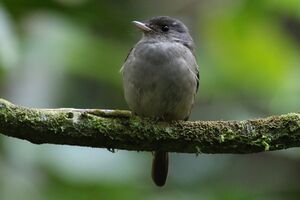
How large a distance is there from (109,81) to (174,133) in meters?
1.48

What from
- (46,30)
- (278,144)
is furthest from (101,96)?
(278,144)

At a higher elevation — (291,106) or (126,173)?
(291,106)

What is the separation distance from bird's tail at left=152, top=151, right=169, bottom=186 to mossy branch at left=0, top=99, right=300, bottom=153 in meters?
1.12

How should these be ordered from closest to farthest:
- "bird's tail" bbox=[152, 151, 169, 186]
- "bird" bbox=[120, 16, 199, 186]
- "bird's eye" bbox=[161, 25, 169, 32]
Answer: "bird" bbox=[120, 16, 199, 186], "bird's tail" bbox=[152, 151, 169, 186], "bird's eye" bbox=[161, 25, 169, 32]

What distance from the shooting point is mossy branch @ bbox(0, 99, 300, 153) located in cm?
347

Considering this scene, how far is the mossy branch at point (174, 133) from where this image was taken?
3473 mm

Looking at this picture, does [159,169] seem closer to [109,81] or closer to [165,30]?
[109,81]

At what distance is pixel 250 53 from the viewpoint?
517cm

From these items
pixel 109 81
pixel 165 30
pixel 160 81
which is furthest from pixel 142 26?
pixel 160 81

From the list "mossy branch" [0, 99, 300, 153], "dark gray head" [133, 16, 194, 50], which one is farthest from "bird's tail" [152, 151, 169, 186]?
"mossy branch" [0, 99, 300, 153]

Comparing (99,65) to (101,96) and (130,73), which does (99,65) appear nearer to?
(130,73)

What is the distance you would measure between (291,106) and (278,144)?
1.28m

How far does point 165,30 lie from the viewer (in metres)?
5.00

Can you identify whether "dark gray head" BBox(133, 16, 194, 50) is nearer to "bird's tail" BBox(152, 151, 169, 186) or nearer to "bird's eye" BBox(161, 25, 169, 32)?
"bird's eye" BBox(161, 25, 169, 32)
